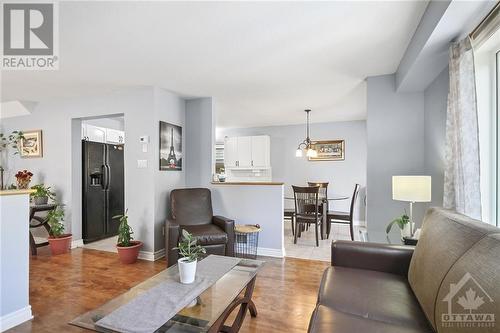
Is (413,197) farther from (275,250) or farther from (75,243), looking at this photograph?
(75,243)

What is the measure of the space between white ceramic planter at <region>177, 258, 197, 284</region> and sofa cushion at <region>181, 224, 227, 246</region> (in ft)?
4.01

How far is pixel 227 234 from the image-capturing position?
305cm

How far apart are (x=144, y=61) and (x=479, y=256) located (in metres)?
3.02

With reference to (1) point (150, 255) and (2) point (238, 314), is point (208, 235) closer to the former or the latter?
(1) point (150, 255)

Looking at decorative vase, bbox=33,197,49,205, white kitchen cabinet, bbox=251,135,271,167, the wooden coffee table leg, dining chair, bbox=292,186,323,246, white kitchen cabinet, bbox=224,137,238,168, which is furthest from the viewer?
white kitchen cabinet, bbox=224,137,238,168

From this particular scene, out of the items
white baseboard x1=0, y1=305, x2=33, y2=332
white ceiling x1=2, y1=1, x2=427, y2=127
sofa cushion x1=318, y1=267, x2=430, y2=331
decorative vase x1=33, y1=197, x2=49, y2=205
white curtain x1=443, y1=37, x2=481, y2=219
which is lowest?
white baseboard x1=0, y1=305, x2=33, y2=332

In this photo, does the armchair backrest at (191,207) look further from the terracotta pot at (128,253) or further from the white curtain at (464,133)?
the white curtain at (464,133)

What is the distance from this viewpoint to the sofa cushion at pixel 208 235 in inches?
114

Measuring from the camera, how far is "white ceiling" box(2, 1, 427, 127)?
72.0 inches

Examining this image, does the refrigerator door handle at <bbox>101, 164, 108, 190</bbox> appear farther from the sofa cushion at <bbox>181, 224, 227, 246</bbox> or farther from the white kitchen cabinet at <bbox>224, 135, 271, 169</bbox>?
the white kitchen cabinet at <bbox>224, 135, 271, 169</bbox>

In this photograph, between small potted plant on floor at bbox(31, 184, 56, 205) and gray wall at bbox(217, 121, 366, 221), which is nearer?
small potted plant on floor at bbox(31, 184, 56, 205)

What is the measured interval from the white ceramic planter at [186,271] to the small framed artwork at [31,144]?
3977 millimetres

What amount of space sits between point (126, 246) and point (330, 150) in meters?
4.68

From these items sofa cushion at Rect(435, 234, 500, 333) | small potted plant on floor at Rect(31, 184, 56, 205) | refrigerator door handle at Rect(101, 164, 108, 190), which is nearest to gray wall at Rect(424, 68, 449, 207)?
sofa cushion at Rect(435, 234, 500, 333)
